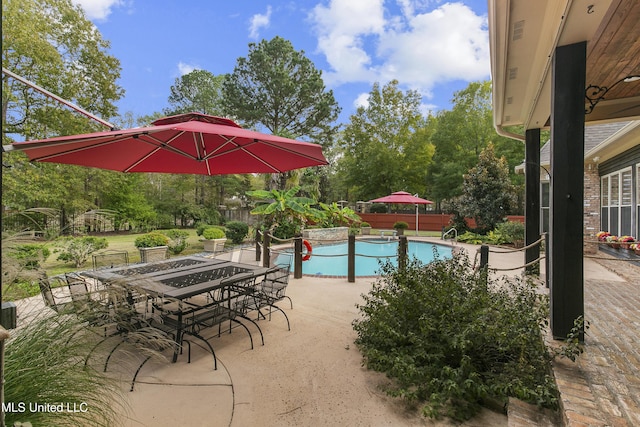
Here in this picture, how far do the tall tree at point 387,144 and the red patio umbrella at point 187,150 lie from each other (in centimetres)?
2059

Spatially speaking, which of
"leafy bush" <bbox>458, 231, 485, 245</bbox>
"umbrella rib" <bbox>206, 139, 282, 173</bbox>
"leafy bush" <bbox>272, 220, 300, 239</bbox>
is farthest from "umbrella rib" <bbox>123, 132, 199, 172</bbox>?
"leafy bush" <bbox>458, 231, 485, 245</bbox>

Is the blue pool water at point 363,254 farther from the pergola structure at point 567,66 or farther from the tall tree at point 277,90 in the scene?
the tall tree at point 277,90

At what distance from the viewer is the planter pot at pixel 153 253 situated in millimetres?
9031

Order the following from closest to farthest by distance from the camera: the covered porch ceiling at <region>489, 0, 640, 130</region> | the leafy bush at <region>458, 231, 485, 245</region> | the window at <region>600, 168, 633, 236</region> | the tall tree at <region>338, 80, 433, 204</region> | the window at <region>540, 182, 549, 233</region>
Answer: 1. the covered porch ceiling at <region>489, 0, 640, 130</region>
2. the window at <region>600, 168, 633, 236</region>
3. the window at <region>540, 182, 549, 233</region>
4. the leafy bush at <region>458, 231, 485, 245</region>
5. the tall tree at <region>338, 80, 433, 204</region>

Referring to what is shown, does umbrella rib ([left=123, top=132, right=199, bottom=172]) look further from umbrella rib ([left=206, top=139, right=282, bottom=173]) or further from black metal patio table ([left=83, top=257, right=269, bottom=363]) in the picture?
black metal patio table ([left=83, top=257, right=269, bottom=363])

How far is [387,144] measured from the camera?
2598cm

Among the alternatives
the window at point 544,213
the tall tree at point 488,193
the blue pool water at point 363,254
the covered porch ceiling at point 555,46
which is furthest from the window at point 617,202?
the tall tree at point 488,193

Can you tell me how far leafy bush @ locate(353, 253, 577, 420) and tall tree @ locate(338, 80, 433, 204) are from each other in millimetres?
22293

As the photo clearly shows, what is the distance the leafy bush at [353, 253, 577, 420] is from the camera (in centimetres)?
266

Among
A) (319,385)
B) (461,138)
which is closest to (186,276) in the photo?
(319,385)

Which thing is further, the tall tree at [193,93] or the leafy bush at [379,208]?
the tall tree at [193,93]

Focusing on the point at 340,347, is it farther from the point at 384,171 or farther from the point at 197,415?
the point at 384,171

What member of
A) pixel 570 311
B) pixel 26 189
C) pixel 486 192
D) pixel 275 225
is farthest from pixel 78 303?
pixel 486 192

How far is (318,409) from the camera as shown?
9.10 feet
